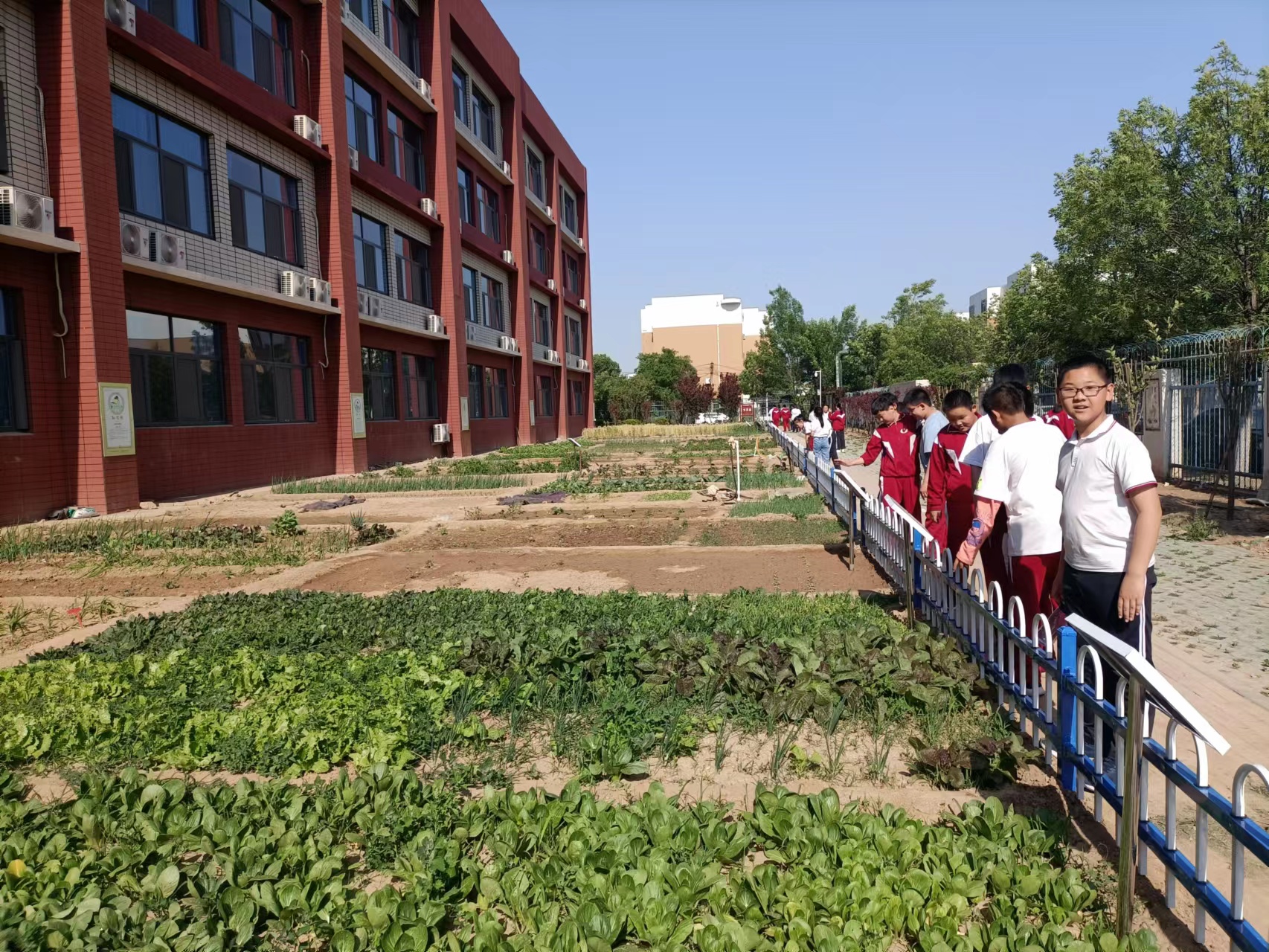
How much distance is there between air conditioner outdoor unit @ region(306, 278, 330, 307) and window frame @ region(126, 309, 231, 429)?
9.37 feet

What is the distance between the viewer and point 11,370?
12.6 metres

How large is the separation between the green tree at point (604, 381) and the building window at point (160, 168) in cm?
3493

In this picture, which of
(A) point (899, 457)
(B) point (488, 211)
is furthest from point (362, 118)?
(A) point (899, 457)

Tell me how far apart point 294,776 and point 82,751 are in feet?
3.64

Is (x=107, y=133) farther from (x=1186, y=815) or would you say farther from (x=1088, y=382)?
(x=1186, y=815)

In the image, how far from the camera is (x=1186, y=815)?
3.48 metres

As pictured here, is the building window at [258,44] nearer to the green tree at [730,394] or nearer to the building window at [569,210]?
the building window at [569,210]

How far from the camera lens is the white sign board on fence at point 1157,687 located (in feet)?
6.73

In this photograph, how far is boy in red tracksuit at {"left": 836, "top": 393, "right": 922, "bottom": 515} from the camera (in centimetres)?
798

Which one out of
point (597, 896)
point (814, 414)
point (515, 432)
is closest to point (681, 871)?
point (597, 896)

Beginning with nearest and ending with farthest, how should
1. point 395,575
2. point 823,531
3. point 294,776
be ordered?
point 294,776
point 395,575
point 823,531

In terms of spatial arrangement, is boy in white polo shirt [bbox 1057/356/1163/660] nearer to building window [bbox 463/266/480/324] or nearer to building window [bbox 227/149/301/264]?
building window [bbox 227/149/301/264]

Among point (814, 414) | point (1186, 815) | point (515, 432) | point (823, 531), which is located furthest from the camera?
point (515, 432)

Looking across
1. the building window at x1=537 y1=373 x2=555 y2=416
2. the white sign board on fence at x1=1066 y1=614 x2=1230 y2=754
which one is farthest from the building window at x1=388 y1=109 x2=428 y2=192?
the white sign board on fence at x1=1066 y1=614 x2=1230 y2=754
